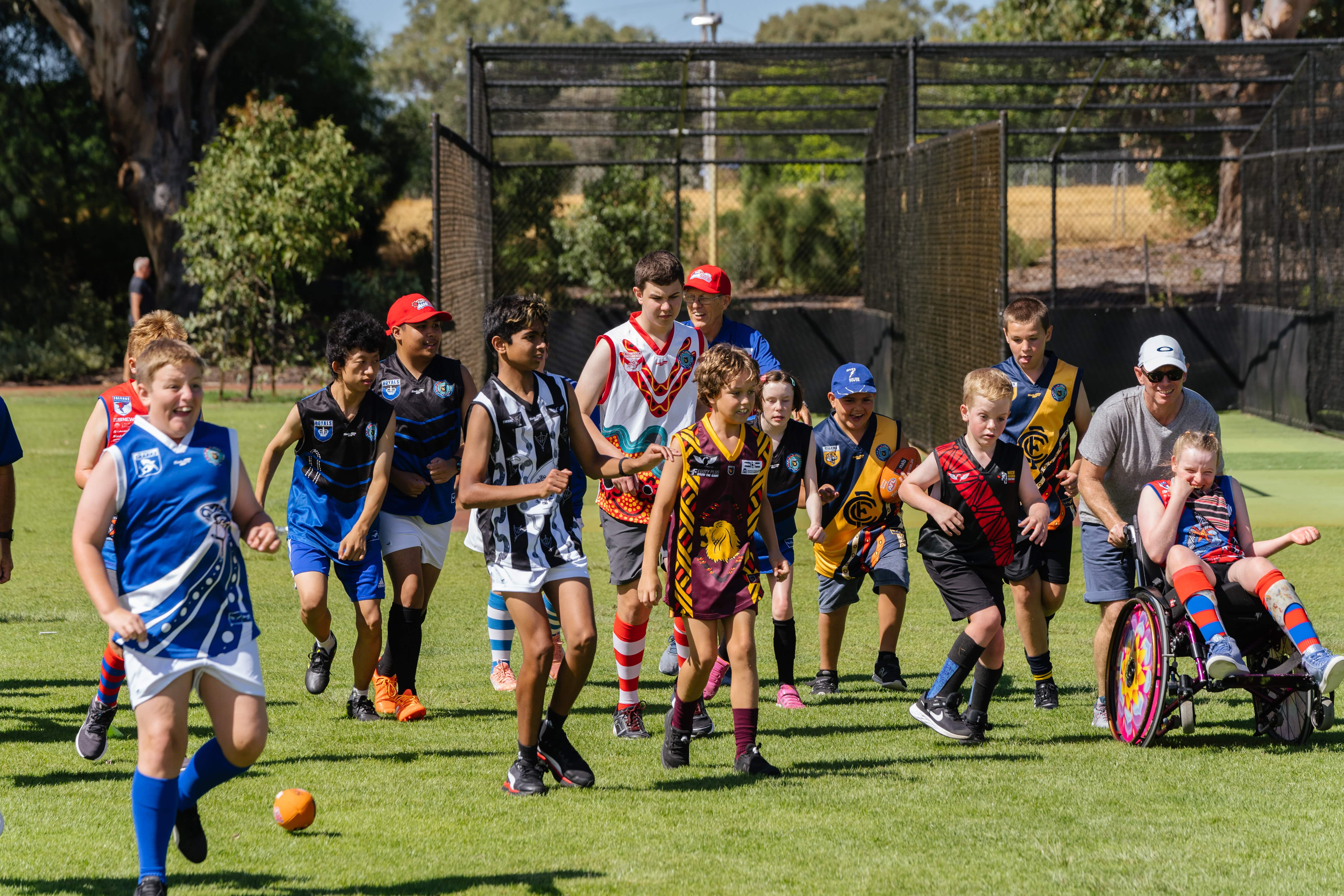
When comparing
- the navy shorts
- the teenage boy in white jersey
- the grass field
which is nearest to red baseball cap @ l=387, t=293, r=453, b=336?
the teenage boy in white jersey

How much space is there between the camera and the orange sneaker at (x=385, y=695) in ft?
A: 20.3

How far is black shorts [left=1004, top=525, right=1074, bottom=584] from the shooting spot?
613cm

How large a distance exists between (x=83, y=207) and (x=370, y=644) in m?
26.6

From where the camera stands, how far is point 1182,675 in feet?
18.4

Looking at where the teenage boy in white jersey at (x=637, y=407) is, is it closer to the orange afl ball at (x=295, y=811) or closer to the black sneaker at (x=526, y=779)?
the black sneaker at (x=526, y=779)

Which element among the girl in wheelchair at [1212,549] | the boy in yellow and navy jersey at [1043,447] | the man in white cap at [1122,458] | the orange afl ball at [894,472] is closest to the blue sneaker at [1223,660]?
the girl in wheelchair at [1212,549]

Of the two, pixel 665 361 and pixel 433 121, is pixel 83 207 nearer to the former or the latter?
pixel 433 121

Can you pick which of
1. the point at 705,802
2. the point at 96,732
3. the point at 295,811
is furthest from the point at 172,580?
the point at 705,802

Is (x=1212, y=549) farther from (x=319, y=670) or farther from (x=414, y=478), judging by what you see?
(x=319, y=670)

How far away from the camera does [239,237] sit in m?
21.5

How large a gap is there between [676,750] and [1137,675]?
1.90 meters

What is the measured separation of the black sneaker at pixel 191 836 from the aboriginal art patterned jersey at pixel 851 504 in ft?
10.8

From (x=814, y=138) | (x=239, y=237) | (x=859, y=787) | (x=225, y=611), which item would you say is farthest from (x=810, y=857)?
(x=814, y=138)

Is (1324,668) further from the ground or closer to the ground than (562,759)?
further from the ground
